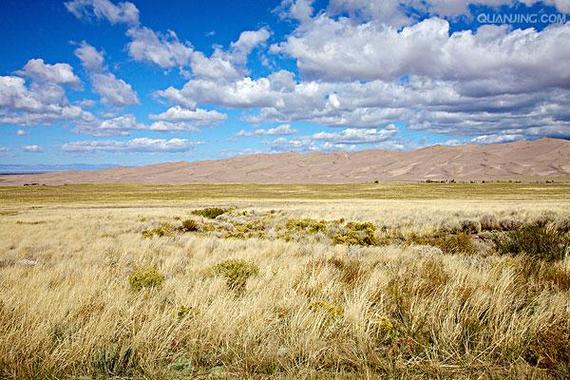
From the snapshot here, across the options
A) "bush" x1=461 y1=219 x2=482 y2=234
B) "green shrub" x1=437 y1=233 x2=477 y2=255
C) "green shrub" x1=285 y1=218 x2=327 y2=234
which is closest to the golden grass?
"bush" x1=461 y1=219 x2=482 y2=234

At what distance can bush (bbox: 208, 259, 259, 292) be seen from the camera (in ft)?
21.2

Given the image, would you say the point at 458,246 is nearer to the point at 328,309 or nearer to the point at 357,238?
the point at 357,238

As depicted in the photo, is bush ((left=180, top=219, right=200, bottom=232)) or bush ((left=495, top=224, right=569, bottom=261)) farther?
bush ((left=180, top=219, right=200, bottom=232))

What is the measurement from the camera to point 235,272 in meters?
6.82

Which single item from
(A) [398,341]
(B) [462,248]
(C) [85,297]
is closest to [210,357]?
(A) [398,341]

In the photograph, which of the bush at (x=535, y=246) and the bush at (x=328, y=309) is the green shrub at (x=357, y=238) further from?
the bush at (x=328, y=309)

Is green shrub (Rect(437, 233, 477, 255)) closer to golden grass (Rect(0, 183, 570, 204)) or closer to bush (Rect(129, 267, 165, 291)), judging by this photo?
bush (Rect(129, 267, 165, 291))

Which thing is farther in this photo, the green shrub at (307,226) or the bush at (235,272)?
the green shrub at (307,226)

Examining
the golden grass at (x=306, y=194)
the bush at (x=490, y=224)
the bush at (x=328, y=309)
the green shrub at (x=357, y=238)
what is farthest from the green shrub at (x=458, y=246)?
the golden grass at (x=306, y=194)

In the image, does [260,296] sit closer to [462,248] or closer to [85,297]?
[85,297]

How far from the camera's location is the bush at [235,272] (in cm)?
647

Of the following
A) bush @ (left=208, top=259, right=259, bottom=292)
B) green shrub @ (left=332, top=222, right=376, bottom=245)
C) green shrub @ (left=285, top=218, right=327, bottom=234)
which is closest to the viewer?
bush @ (left=208, top=259, right=259, bottom=292)

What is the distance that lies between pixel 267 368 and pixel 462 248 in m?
10.2

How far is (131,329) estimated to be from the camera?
4.14 m
